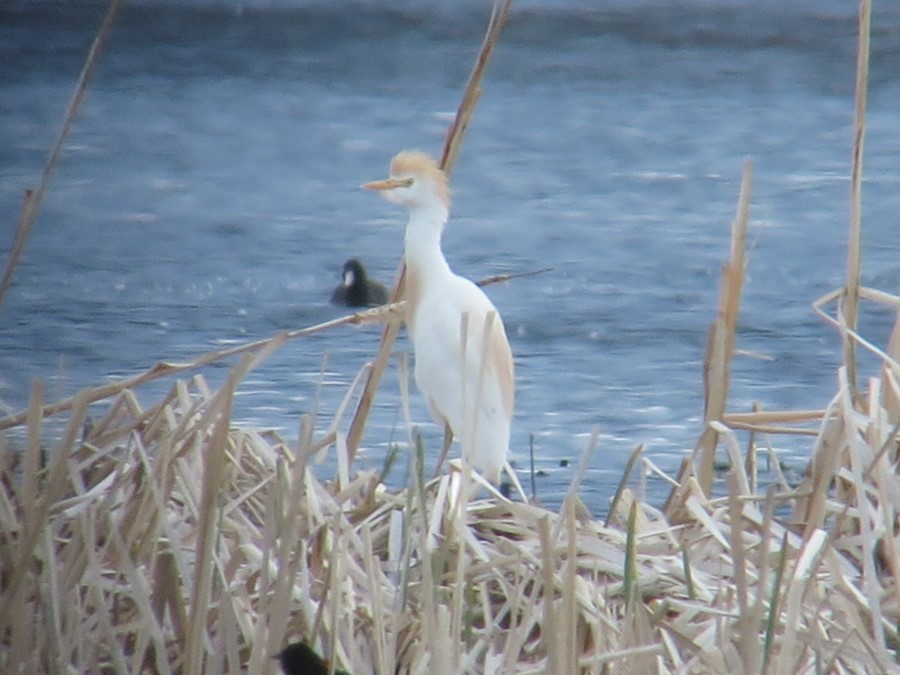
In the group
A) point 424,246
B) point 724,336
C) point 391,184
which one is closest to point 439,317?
point 424,246

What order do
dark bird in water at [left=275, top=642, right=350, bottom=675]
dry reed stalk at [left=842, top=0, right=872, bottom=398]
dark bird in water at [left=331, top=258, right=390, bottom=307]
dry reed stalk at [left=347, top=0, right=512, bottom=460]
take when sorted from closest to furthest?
dark bird in water at [left=275, top=642, right=350, bottom=675] < dry reed stalk at [left=347, top=0, right=512, bottom=460] < dry reed stalk at [left=842, top=0, right=872, bottom=398] < dark bird in water at [left=331, top=258, right=390, bottom=307]

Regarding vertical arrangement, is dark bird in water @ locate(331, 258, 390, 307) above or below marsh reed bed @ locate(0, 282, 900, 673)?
below

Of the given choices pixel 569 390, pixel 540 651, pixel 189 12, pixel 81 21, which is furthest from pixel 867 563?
pixel 189 12

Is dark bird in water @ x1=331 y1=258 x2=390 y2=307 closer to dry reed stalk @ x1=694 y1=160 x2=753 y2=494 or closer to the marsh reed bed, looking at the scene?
dry reed stalk @ x1=694 y1=160 x2=753 y2=494

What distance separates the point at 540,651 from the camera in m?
1.80

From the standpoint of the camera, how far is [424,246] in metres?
2.86

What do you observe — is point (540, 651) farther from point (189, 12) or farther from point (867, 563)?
point (189, 12)

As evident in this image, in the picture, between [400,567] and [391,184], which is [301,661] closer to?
[400,567]

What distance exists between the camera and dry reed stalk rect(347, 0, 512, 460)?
1.88 m

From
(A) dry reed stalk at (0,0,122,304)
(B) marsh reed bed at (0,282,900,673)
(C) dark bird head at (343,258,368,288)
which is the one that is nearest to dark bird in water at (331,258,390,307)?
(C) dark bird head at (343,258,368,288)

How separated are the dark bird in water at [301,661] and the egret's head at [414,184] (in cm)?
130

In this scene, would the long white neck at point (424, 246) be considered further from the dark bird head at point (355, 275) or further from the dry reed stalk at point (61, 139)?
the dark bird head at point (355, 275)

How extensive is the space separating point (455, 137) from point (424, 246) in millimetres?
811

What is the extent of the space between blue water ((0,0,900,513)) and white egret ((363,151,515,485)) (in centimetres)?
45
